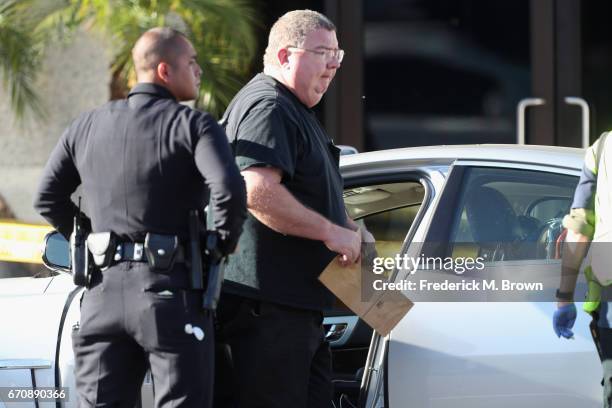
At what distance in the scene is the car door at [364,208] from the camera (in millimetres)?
3461

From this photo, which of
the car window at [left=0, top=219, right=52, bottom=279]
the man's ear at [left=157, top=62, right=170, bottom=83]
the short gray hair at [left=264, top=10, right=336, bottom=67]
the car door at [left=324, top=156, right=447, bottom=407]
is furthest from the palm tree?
the man's ear at [left=157, top=62, right=170, bottom=83]

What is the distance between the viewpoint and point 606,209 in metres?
2.87

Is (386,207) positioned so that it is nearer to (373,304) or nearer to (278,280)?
(373,304)

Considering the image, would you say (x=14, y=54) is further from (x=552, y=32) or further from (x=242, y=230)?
(x=242, y=230)

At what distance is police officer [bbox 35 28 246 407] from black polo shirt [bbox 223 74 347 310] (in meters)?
0.21

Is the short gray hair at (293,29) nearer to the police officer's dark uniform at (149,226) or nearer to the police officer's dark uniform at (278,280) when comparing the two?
the police officer's dark uniform at (278,280)

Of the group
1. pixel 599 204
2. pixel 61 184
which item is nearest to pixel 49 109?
pixel 61 184

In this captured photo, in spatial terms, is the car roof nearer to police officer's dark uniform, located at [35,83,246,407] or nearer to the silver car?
the silver car

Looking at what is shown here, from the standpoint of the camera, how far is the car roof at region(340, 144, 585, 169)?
3260 mm

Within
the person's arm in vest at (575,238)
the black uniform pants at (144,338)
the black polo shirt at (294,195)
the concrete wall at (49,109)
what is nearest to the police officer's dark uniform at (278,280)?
the black polo shirt at (294,195)

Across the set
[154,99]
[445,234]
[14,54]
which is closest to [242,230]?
[154,99]

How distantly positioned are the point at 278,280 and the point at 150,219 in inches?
16.5

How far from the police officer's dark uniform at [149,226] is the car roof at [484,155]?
772 millimetres

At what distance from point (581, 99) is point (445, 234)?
17.1 feet
